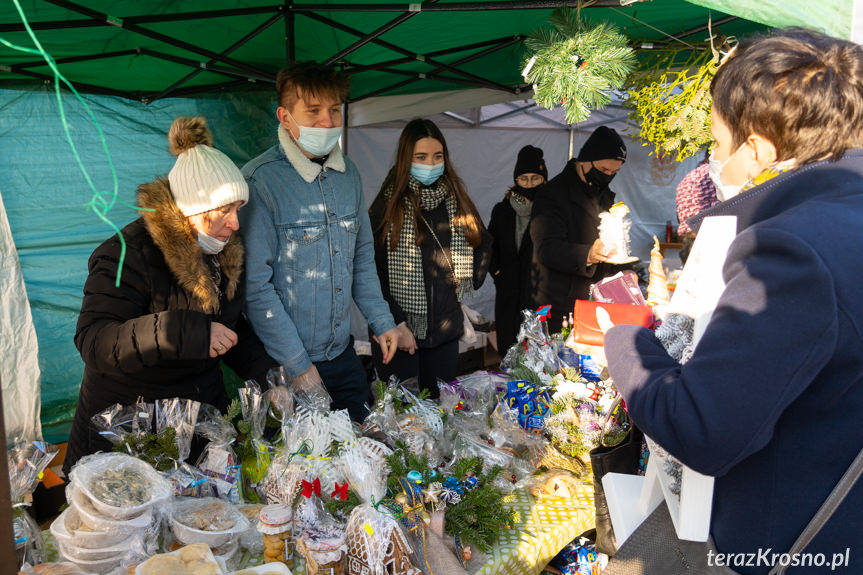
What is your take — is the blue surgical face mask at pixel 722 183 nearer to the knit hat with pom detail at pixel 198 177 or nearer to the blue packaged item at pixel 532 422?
the blue packaged item at pixel 532 422

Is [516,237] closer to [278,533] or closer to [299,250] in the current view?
[299,250]

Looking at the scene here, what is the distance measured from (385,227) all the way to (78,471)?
2.16 metres

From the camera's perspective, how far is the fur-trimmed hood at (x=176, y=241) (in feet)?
7.06

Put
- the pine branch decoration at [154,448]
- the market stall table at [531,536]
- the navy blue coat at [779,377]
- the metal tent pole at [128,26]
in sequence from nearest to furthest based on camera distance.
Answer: the navy blue coat at [779,377], the market stall table at [531,536], the pine branch decoration at [154,448], the metal tent pole at [128,26]

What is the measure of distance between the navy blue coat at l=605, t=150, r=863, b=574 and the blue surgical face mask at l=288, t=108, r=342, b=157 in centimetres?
194

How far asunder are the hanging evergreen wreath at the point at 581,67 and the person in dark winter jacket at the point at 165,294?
1.32m

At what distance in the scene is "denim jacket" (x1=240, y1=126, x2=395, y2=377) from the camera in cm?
262

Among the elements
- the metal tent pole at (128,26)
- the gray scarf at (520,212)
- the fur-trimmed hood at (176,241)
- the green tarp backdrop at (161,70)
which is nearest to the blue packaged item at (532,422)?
the fur-trimmed hood at (176,241)

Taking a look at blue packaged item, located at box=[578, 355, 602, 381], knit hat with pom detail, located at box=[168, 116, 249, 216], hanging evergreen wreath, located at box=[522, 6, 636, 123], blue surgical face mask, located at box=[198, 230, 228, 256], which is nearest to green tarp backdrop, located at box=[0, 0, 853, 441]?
hanging evergreen wreath, located at box=[522, 6, 636, 123]

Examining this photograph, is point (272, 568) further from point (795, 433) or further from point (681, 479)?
point (795, 433)

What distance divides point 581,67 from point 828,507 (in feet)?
6.05

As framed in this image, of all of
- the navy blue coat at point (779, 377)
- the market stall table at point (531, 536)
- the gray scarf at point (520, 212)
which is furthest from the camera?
the gray scarf at point (520, 212)

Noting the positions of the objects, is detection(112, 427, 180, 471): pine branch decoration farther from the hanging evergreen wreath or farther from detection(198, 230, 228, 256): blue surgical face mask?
the hanging evergreen wreath

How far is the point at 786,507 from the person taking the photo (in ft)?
3.70
